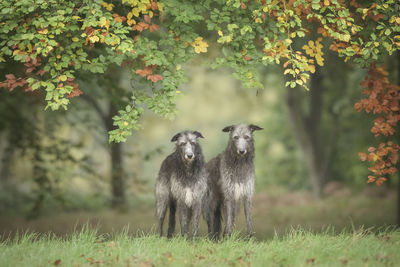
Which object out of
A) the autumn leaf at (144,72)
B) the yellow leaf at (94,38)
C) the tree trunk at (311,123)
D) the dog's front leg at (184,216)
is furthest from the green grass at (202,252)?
the tree trunk at (311,123)

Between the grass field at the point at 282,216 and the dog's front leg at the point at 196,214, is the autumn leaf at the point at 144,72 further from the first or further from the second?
the grass field at the point at 282,216

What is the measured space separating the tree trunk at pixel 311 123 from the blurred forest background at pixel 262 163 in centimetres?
5

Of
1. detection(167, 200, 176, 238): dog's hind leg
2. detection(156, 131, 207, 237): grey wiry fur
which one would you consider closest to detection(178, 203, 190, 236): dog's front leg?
detection(156, 131, 207, 237): grey wiry fur

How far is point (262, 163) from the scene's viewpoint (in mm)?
29453

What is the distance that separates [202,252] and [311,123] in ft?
47.4

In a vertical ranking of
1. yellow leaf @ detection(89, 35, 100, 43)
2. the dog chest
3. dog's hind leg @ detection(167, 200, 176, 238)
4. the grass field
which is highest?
yellow leaf @ detection(89, 35, 100, 43)

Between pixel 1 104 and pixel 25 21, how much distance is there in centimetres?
741

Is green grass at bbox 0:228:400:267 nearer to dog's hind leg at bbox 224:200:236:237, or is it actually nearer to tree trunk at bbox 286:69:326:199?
dog's hind leg at bbox 224:200:236:237

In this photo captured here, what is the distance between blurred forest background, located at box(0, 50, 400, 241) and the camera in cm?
1435

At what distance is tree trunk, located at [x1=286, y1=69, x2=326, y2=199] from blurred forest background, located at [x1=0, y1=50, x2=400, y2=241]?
5 centimetres

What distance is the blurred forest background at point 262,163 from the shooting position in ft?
47.1

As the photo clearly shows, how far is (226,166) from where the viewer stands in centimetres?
896

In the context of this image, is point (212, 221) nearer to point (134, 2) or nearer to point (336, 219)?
point (134, 2)

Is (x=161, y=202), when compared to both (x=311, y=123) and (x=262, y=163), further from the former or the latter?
(x=262, y=163)
